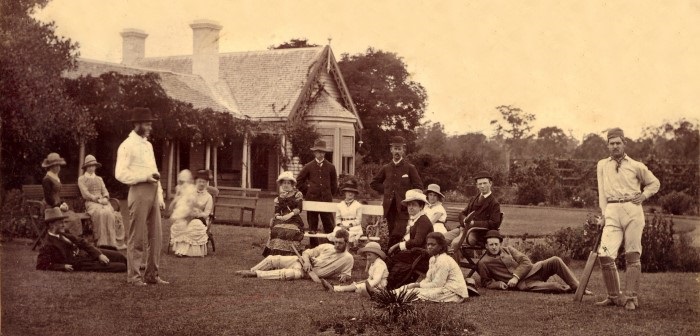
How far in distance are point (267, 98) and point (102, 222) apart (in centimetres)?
1374

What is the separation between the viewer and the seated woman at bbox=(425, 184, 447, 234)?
9266 mm

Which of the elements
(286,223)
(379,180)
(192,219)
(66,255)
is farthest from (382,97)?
(66,255)

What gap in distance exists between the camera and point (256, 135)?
23.7 metres

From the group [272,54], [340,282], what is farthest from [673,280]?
[272,54]

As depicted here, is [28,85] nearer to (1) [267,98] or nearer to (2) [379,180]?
(2) [379,180]

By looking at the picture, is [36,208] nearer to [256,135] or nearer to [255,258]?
[255,258]

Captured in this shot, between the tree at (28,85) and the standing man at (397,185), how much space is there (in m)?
4.52

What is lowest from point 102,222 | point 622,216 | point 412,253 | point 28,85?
point 412,253

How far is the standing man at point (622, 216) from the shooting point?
7.06m

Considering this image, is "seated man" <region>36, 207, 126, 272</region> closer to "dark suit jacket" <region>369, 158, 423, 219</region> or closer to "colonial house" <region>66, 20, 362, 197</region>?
"dark suit jacket" <region>369, 158, 423, 219</region>

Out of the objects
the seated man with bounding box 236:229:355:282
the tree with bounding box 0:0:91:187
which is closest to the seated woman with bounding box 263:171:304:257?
the seated man with bounding box 236:229:355:282

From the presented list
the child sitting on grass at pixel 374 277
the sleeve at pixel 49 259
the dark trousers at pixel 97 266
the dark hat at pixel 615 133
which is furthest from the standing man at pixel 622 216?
the sleeve at pixel 49 259

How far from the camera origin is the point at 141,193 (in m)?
7.76

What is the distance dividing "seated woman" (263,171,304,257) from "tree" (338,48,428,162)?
6789 millimetres
